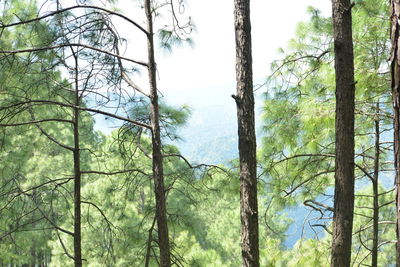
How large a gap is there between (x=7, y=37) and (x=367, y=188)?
36.5ft

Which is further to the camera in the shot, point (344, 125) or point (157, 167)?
point (157, 167)

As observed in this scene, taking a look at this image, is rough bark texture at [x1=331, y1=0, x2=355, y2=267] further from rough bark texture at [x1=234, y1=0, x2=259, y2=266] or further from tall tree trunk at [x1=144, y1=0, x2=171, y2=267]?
tall tree trunk at [x1=144, y1=0, x2=171, y2=267]

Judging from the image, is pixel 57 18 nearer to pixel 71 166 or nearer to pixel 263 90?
pixel 263 90

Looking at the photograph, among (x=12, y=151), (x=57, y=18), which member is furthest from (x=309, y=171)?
(x=12, y=151)

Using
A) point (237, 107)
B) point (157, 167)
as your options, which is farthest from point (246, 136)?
point (157, 167)

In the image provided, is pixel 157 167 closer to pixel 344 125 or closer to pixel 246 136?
pixel 246 136

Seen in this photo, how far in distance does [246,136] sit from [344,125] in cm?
81

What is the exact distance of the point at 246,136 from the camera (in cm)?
358

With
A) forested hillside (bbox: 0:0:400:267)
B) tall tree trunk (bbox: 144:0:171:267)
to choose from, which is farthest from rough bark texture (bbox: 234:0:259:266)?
tall tree trunk (bbox: 144:0:171:267)

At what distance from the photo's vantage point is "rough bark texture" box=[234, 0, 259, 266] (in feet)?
11.6

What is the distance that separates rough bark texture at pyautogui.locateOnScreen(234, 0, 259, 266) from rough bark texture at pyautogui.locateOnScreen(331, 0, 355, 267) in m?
0.70

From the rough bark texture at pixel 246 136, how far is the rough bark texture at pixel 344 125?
0.70 meters

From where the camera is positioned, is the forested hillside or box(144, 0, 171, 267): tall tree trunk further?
box(144, 0, 171, 267): tall tree trunk

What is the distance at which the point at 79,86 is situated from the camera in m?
4.25
